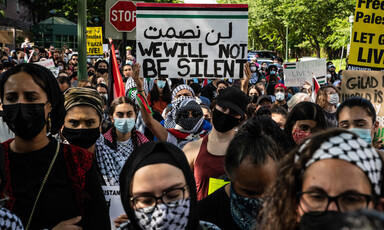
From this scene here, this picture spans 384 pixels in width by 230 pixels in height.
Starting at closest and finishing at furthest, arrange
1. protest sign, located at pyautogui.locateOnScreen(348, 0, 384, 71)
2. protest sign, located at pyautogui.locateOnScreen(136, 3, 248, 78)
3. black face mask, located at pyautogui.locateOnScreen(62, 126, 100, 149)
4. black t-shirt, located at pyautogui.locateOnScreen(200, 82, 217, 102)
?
black face mask, located at pyautogui.locateOnScreen(62, 126, 100, 149), protest sign, located at pyautogui.locateOnScreen(136, 3, 248, 78), protest sign, located at pyautogui.locateOnScreen(348, 0, 384, 71), black t-shirt, located at pyautogui.locateOnScreen(200, 82, 217, 102)

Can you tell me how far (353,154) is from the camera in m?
1.81

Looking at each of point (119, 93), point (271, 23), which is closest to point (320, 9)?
point (271, 23)

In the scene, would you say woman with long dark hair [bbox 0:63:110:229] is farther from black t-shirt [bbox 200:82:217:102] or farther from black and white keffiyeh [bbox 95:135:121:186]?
black t-shirt [bbox 200:82:217:102]

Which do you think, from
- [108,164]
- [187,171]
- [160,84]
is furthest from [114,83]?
[187,171]

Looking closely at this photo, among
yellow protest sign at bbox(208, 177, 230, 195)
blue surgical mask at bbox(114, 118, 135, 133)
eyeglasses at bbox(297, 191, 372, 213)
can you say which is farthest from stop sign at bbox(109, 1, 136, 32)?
eyeglasses at bbox(297, 191, 372, 213)

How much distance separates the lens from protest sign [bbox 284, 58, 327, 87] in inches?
438

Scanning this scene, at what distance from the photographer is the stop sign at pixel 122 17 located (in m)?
8.19

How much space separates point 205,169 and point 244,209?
1.12m

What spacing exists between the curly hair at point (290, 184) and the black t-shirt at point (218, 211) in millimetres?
714

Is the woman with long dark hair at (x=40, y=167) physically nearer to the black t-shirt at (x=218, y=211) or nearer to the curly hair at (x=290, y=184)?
the black t-shirt at (x=218, y=211)

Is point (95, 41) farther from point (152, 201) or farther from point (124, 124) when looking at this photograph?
point (152, 201)

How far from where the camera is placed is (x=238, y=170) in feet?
8.66

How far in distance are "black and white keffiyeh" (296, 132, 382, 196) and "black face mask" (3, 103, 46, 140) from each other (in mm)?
1585

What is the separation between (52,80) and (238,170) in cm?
121
